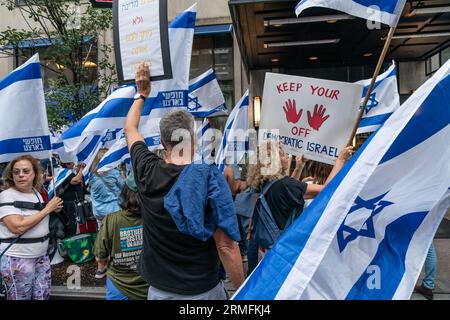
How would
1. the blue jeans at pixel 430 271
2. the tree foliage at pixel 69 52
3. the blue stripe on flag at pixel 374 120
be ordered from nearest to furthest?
the blue jeans at pixel 430 271
the blue stripe on flag at pixel 374 120
the tree foliage at pixel 69 52

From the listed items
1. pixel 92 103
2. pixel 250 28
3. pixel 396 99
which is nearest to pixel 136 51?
pixel 396 99

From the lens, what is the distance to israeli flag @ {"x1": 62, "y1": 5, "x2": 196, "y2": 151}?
3969mm

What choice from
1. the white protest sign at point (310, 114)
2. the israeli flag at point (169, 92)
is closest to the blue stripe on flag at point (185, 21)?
the israeli flag at point (169, 92)

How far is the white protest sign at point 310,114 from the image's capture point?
4012 mm

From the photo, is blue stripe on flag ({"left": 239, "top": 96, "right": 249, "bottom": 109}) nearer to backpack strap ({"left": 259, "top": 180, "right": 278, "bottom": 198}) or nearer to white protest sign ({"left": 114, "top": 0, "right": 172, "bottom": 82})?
backpack strap ({"left": 259, "top": 180, "right": 278, "bottom": 198})

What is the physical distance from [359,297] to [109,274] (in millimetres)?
2143

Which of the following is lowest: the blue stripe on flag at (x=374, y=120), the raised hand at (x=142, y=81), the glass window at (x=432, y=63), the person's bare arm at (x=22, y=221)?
the person's bare arm at (x=22, y=221)

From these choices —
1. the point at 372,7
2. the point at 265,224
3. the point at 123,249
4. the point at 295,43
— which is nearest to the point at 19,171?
the point at 123,249

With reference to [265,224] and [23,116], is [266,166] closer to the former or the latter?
[265,224]

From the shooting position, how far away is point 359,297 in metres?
1.75

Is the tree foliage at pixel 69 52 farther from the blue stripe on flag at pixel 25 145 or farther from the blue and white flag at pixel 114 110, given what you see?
the blue stripe on flag at pixel 25 145

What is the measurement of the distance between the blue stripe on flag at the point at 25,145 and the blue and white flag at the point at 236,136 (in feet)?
8.87

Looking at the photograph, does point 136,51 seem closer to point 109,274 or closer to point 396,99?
point 109,274

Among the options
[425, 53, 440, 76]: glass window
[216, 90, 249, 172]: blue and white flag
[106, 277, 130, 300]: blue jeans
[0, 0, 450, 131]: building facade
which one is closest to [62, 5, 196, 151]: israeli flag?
[106, 277, 130, 300]: blue jeans
